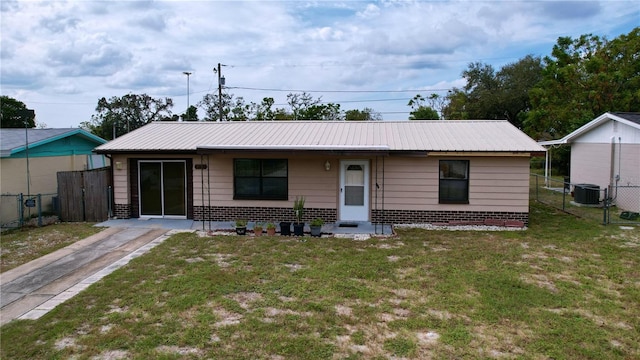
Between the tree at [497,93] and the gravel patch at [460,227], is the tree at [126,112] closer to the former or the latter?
the tree at [497,93]

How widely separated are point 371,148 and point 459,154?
2581 mm

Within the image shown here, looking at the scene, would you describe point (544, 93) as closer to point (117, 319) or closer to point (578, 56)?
point (578, 56)

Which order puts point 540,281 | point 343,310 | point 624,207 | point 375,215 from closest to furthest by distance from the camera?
1. point 343,310
2. point 540,281
3. point 375,215
4. point 624,207

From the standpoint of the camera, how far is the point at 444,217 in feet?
38.7

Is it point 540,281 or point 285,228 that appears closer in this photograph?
point 540,281

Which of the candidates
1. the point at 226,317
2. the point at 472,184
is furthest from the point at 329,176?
the point at 226,317

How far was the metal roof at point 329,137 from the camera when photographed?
1140cm

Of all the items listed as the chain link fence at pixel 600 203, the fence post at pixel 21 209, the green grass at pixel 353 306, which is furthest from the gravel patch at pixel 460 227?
the fence post at pixel 21 209

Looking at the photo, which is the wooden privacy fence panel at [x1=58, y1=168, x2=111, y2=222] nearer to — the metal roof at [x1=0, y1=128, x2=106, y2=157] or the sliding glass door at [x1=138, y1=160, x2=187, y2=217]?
the sliding glass door at [x1=138, y1=160, x2=187, y2=217]

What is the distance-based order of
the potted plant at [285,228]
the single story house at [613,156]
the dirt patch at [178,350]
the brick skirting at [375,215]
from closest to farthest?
the dirt patch at [178,350]
the potted plant at [285,228]
the brick skirting at [375,215]
the single story house at [613,156]

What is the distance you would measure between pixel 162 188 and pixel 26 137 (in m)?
4.71

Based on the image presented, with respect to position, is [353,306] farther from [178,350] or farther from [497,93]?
[497,93]

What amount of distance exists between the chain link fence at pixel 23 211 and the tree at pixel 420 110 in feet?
94.7

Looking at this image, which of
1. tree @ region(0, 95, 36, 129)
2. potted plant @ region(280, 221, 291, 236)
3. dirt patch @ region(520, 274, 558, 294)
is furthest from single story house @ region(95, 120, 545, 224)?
tree @ region(0, 95, 36, 129)
